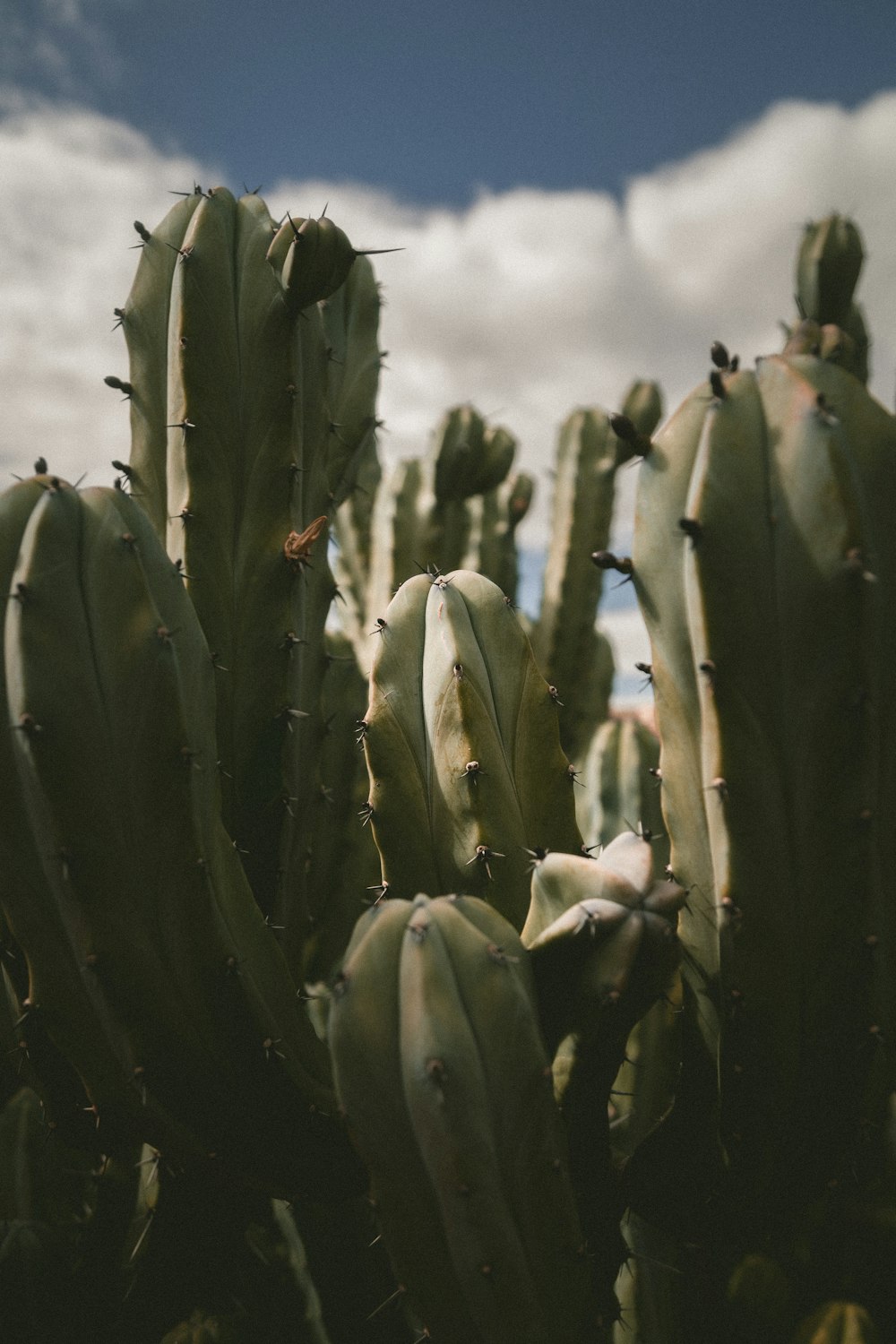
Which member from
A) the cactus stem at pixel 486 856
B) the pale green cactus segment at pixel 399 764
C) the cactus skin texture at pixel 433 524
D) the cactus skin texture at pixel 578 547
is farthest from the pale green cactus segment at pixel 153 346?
the cactus skin texture at pixel 578 547

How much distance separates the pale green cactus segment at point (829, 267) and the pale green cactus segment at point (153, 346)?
227 cm

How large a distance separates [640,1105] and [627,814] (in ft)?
6.45

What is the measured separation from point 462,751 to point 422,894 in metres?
0.30

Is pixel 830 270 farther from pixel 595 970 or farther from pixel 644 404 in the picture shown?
pixel 595 970

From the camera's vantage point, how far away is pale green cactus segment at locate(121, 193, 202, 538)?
2.13m

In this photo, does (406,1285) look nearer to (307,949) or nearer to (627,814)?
(307,949)

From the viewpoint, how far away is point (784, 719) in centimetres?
148

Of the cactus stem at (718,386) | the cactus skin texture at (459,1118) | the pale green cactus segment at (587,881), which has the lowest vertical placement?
the cactus skin texture at (459,1118)

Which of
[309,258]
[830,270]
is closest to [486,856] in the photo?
[309,258]

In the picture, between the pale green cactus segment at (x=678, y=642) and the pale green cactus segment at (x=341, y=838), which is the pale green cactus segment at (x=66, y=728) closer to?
the pale green cactus segment at (x=678, y=642)

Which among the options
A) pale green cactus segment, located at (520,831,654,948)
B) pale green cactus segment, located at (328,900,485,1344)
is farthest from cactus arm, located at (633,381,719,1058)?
pale green cactus segment, located at (328,900,485,1344)

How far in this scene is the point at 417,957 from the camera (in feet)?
4.32

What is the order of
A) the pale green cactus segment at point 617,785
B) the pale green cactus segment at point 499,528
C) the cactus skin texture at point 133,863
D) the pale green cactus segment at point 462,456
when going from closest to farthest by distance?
the cactus skin texture at point 133,863, the pale green cactus segment at point 617,785, the pale green cactus segment at point 462,456, the pale green cactus segment at point 499,528

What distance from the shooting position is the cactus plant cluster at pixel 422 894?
1398 millimetres
